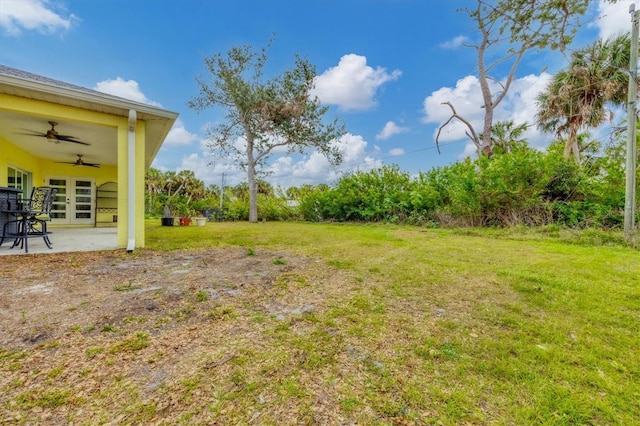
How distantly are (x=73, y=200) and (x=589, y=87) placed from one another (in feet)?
63.4

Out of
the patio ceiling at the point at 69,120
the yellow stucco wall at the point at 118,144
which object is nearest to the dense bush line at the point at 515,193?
the patio ceiling at the point at 69,120

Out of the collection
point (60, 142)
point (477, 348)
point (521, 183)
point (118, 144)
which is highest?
point (60, 142)

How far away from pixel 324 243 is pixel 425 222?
5447 millimetres

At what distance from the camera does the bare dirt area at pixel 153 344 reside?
4.42ft

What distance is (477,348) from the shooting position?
6.32 ft

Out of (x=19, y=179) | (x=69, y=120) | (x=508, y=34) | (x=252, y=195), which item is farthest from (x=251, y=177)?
(x=508, y=34)

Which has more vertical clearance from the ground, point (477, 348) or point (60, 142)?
point (60, 142)

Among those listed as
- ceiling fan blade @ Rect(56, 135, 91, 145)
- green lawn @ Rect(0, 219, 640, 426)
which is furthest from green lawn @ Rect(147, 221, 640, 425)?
ceiling fan blade @ Rect(56, 135, 91, 145)

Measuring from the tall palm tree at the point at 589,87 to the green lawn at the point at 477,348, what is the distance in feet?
30.9

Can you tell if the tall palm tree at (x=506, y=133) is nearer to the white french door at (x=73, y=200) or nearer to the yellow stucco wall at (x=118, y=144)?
the yellow stucco wall at (x=118, y=144)

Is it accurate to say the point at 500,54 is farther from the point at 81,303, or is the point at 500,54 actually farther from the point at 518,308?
the point at 81,303

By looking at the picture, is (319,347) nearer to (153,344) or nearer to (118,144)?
(153,344)

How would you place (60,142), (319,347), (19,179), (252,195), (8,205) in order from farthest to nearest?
(252,195) → (19,179) → (60,142) → (8,205) → (319,347)

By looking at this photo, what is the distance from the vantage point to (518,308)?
2.65m
